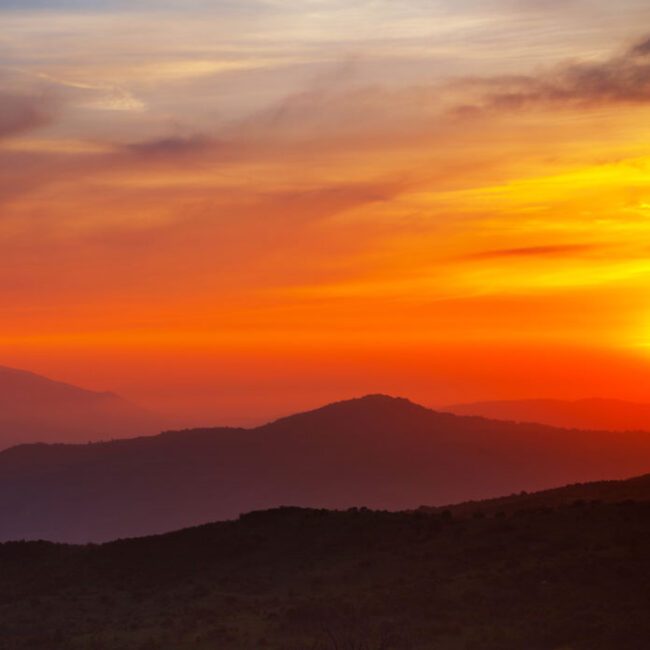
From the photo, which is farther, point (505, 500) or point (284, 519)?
point (505, 500)

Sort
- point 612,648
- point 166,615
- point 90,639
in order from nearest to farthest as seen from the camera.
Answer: point 612,648 < point 90,639 < point 166,615

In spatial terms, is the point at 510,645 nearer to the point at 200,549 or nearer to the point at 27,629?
the point at 27,629

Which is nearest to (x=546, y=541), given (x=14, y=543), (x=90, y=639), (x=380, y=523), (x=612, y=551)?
(x=612, y=551)

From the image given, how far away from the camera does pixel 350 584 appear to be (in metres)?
34.6

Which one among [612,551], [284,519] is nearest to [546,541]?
[612,551]

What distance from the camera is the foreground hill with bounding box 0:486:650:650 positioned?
28.8 metres

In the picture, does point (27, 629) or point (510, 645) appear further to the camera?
point (27, 629)

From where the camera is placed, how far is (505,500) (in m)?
48.3

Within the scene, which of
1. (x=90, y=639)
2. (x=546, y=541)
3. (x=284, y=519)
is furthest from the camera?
(x=284, y=519)

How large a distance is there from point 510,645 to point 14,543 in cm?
2472

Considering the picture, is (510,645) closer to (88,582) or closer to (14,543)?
(88,582)

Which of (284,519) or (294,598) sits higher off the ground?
(284,519)

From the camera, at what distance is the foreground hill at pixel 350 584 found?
28.8m

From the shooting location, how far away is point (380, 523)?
40844mm
